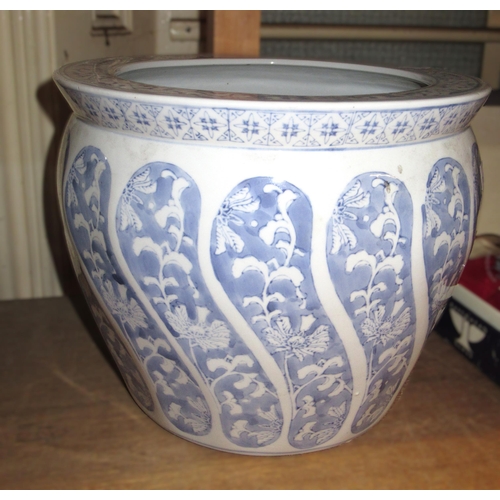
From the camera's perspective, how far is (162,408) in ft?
1.63

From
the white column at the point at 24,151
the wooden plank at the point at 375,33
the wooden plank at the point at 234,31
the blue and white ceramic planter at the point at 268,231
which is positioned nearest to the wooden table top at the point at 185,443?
the blue and white ceramic planter at the point at 268,231

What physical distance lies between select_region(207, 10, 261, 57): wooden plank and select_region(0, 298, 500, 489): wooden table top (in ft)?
1.13

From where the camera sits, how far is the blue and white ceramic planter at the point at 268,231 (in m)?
0.37

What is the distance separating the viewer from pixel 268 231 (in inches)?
14.6

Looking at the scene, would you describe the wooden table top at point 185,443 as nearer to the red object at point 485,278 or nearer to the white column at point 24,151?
the red object at point 485,278

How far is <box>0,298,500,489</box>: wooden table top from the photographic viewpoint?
476mm

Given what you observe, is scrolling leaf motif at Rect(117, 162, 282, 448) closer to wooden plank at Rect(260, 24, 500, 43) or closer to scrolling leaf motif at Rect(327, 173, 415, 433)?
scrolling leaf motif at Rect(327, 173, 415, 433)

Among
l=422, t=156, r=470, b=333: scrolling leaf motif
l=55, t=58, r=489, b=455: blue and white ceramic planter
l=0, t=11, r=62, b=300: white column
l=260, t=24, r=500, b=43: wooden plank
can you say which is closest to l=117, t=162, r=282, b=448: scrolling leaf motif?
l=55, t=58, r=489, b=455: blue and white ceramic planter

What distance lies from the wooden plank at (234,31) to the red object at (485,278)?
0.33 meters

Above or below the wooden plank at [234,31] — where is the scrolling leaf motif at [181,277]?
below

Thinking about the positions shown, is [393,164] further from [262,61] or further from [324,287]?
[262,61]

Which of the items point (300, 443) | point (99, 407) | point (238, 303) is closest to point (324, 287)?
point (238, 303)

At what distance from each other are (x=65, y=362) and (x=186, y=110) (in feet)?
1.17

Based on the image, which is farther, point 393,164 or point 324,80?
point 324,80
